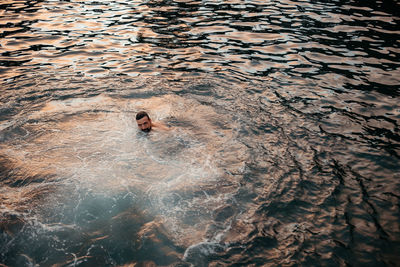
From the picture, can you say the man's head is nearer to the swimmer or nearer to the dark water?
the swimmer

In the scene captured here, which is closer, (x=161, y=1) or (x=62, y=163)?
(x=62, y=163)

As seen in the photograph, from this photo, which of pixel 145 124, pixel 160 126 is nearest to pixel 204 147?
pixel 160 126

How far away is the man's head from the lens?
713 cm

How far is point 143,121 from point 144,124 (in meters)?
0.11

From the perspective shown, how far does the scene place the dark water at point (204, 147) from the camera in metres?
4.54

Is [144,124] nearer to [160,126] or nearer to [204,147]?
[160,126]

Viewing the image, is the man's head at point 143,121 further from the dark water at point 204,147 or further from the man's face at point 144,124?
the dark water at point 204,147

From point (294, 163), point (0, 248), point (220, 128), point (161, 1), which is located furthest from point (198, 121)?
point (161, 1)

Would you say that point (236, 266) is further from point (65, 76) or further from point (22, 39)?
point (22, 39)

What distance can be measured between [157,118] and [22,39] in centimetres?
961

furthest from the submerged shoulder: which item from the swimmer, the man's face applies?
the man's face

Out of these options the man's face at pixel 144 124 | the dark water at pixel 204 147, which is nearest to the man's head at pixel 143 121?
the man's face at pixel 144 124

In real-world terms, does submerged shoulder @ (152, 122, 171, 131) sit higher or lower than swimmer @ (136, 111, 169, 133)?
lower

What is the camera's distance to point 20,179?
19.2 ft
